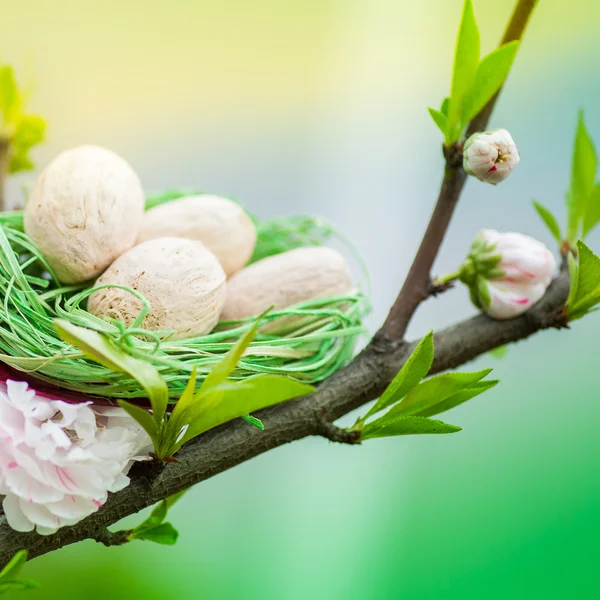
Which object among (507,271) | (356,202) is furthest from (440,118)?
(356,202)

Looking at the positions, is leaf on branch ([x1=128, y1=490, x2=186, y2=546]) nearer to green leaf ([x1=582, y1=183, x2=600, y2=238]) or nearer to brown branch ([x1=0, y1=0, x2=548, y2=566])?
brown branch ([x1=0, y1=0, x2=548, y2=566])

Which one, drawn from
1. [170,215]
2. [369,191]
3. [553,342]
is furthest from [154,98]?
[553,342]

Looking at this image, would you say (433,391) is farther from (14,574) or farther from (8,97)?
(8,97)

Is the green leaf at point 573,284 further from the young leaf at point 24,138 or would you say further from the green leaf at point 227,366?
the young leaf at point 24,138

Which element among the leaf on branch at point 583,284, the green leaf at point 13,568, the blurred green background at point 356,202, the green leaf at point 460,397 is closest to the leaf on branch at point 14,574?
the green leaf at point 13,568

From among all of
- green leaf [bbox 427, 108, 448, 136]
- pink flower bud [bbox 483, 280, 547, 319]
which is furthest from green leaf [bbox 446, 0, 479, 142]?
pink flower bud [bbox 483, 280, 547, 319]
